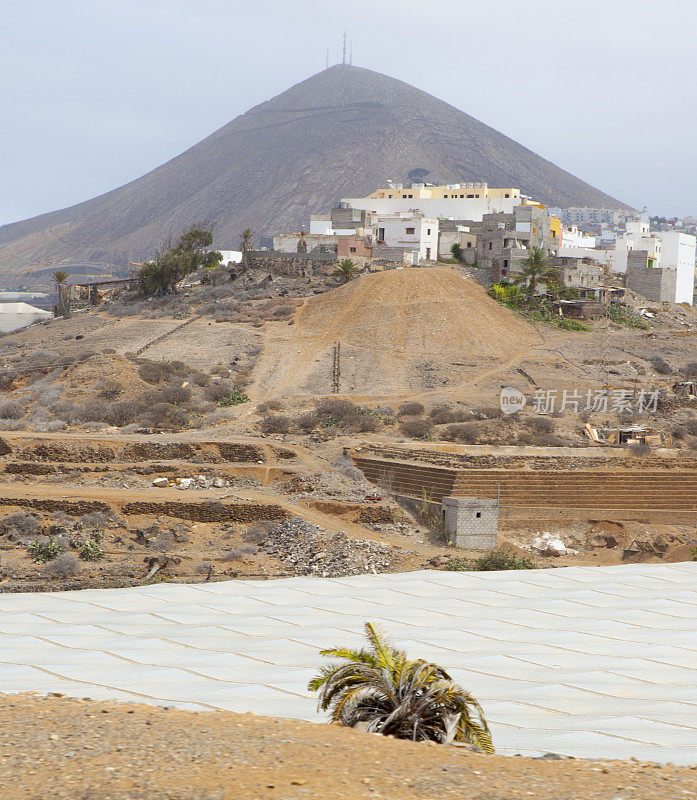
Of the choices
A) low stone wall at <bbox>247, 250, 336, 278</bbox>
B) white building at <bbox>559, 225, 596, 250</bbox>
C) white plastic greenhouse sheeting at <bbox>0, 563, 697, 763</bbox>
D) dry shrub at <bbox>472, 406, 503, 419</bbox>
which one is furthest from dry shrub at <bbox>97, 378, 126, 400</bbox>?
white building at <bbox>559, 225, 596, 250</bbox>

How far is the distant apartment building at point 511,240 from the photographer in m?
57.3

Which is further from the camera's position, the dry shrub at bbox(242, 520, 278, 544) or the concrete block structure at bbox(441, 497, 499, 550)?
the concrete block structure at bbox(441, 497, 499, 550)

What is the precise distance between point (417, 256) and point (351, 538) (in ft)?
127

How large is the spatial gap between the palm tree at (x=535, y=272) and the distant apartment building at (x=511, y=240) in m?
0.91

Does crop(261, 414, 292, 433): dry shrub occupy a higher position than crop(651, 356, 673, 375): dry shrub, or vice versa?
crop(651, 356, 673, 375): dry shrub

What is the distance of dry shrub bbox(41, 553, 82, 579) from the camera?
21.2 m

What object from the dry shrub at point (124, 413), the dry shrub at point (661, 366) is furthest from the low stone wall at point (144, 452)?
the dry shrub at point (661, 366)

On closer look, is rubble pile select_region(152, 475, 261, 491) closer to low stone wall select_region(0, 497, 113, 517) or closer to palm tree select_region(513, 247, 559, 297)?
low stone wall select_region(0, 497, 113, 517)

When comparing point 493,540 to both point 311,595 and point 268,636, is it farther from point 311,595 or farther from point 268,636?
point 268,636

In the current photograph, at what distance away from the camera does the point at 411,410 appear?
38.4 m

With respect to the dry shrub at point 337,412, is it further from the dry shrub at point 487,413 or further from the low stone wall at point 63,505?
the low stone wall at point 63,505

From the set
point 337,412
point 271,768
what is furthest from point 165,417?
point 271,768

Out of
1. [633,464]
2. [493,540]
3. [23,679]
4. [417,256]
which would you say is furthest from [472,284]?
[23,679]

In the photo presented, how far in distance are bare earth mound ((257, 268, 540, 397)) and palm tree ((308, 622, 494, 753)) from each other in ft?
112
